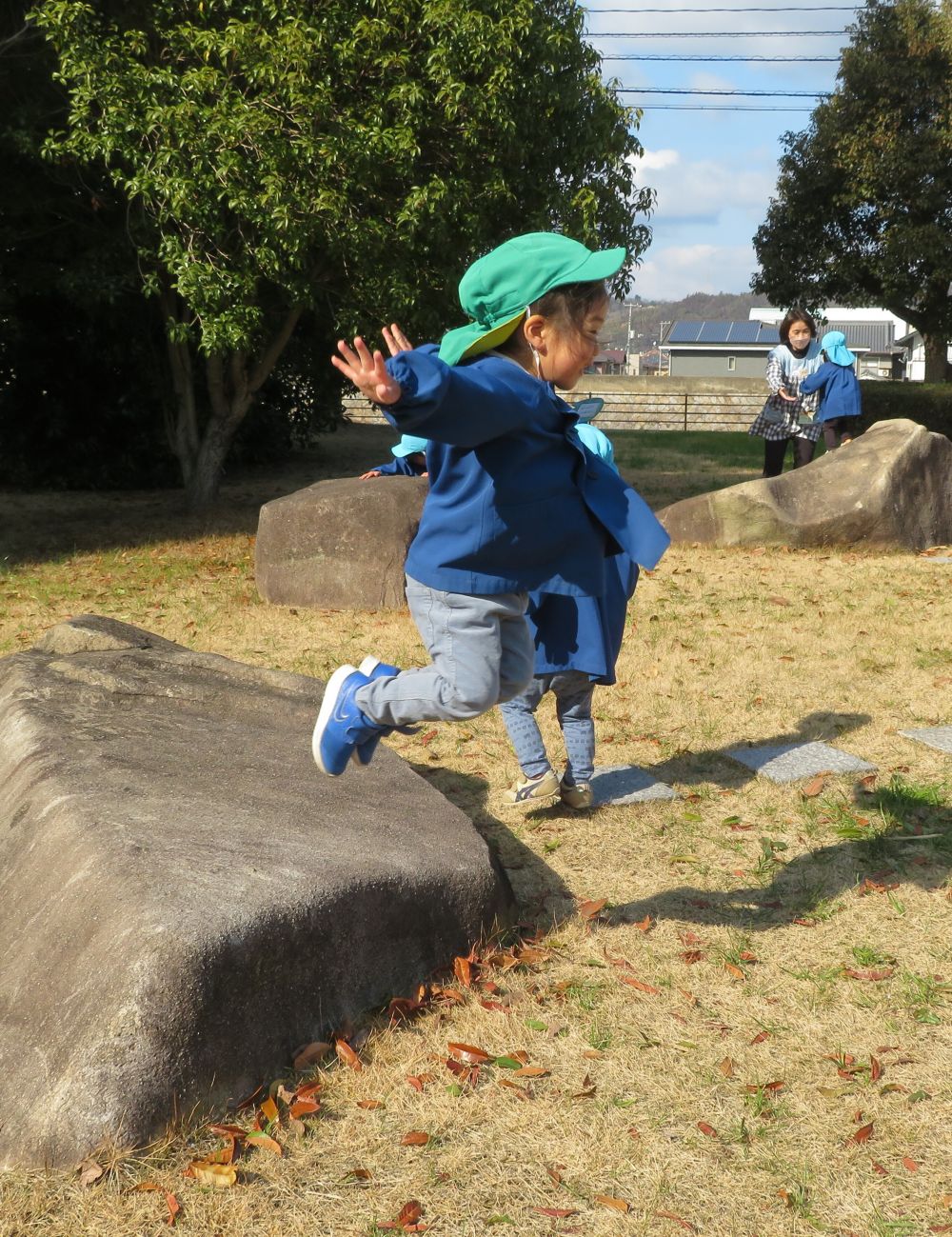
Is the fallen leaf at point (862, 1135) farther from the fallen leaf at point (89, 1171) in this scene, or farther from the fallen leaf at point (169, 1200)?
the fallen leaf at point (89, 1171)

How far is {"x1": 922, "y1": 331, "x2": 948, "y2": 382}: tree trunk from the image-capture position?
2508 centimetres

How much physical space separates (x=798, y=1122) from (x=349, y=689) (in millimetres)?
1574

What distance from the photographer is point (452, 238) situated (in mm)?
11266

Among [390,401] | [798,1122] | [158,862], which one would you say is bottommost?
[798,1122]

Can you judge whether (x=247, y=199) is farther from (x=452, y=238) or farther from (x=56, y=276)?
(x=56, y=276)

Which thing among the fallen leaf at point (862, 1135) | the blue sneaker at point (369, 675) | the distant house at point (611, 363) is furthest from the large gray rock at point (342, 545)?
the distant house at point (611, 363)

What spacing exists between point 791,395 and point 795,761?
7.70m

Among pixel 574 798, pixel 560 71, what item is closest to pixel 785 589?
pixel 574 798

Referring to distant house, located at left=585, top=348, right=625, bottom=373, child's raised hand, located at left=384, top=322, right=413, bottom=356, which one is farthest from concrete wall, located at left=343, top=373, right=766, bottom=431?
distant house, located at left=585, top=348, right=625, bottom=373

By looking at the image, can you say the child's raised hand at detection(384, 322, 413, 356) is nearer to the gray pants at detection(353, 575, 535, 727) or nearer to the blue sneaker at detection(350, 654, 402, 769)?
the gray pants at detection(353, 575, 535, 727)

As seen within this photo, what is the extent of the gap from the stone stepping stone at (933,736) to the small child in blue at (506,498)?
264 cm

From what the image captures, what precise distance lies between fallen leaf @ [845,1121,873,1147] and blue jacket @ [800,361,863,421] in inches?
400

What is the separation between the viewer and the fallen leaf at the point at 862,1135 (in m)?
2.62

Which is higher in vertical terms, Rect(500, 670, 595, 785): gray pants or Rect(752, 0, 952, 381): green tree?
Rect(752, 0, 952, 381): green tree
